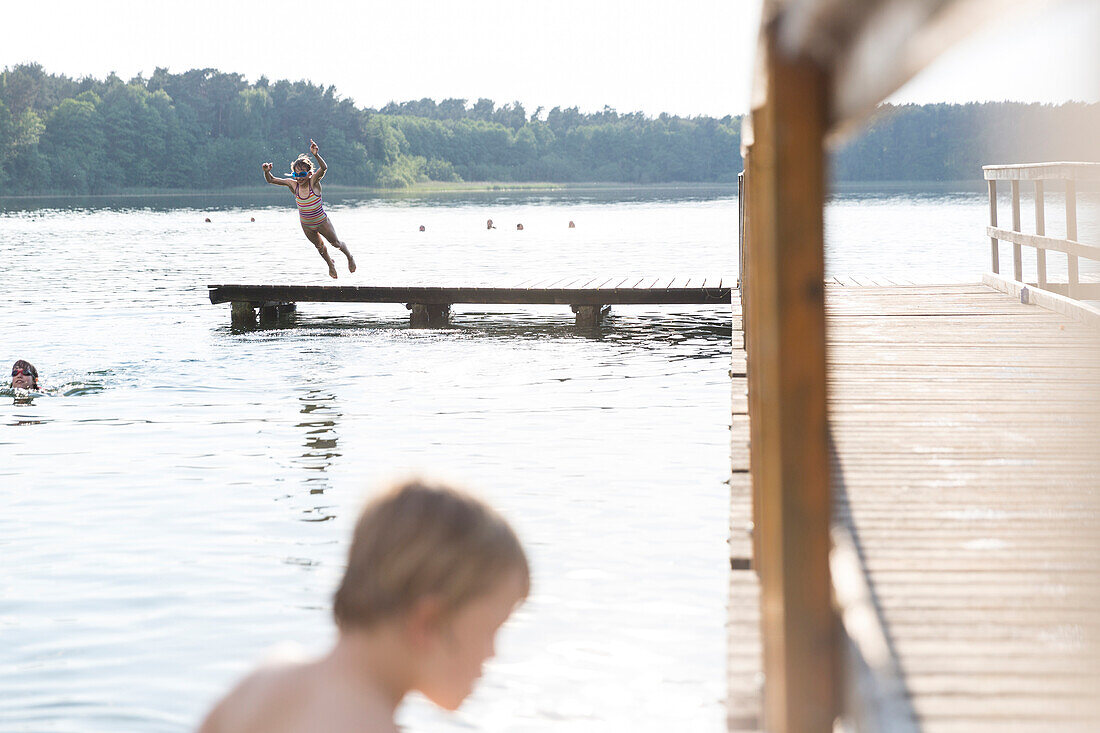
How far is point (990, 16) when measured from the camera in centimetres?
93

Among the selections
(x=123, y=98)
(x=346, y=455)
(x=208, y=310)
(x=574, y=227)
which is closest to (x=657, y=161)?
(x=123, y=98)

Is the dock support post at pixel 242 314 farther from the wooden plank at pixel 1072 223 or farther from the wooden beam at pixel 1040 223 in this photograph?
the wooden plank at pixel 1072 223

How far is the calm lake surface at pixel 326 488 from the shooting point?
542 cm

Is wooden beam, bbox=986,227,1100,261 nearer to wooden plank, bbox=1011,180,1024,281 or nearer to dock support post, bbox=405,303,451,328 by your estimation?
wooden plank, bbox=1011,180,1024,281

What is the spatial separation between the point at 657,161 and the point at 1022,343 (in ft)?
474

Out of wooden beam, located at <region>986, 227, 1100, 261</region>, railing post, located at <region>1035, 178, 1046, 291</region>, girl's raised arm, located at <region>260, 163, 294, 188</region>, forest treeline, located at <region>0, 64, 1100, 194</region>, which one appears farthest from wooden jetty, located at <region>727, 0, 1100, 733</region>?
forest treeline, located at <region>0, 64, 1100, 194</region>

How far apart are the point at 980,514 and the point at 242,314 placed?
16712 mm

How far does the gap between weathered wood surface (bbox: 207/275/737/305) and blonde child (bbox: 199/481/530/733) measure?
15162 millimetres

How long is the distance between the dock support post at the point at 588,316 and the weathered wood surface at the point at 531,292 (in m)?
0.36

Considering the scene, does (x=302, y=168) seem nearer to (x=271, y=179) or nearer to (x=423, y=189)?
(x=271, y=179)

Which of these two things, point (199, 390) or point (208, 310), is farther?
point (208, 310)

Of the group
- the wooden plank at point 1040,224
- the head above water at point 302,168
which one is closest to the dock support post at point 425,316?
the head above water at point 302,168

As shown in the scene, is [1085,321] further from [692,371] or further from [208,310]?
[208,310]

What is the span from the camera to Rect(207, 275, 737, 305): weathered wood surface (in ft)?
56.1
